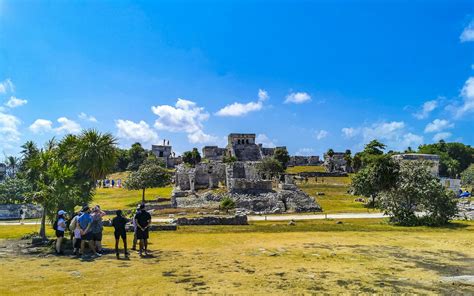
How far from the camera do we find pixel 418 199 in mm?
32406

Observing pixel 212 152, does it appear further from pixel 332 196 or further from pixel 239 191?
pixel 239 191

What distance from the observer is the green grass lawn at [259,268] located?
36.1 feet

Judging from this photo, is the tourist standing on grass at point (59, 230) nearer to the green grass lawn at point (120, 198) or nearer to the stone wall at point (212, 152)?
the green grass lawn at point (120, 198)

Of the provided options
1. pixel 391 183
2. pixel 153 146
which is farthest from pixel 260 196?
pixel 153 146

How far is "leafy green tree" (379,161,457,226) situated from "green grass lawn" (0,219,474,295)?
31.3 feet

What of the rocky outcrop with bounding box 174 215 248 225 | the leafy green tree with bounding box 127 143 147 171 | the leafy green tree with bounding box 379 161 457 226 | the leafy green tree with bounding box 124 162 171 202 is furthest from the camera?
the leafy green tree with bounding box 127 143 147 171

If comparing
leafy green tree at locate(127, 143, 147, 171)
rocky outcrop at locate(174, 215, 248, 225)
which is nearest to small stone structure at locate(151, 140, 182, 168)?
leafy green tree at locate(127, 143, 147, 171)

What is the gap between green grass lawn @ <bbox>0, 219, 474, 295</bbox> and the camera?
36.1 ft

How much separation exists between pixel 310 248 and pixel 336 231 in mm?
8466

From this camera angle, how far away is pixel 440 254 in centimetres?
1720

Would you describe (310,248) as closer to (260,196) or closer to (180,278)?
(180,278)

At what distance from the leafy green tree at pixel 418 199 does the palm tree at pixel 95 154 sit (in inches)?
965

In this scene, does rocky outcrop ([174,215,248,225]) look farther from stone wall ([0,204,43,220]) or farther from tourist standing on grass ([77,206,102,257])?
stone wall ([0,204,43,220])

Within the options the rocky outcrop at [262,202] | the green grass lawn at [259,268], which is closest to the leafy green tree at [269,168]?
the rocky outcrop at [262,202]
